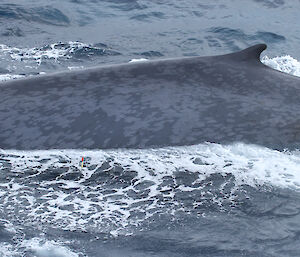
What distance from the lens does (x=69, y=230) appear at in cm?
445

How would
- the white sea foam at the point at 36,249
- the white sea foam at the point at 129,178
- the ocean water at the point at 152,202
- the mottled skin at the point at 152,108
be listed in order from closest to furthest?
the white sea foam at the point at 36,249 → the ocean water at the point at 152,202 → the white sea foam at the point at 129,178 → the mottled skin at the point at 152,108

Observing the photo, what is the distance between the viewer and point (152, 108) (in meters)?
5.48

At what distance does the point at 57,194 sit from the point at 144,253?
112 cm

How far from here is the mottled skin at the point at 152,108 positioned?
17.6 ft

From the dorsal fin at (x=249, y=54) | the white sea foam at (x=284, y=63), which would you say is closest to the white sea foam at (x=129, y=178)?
the dorsal fin at (x=249, y=54)

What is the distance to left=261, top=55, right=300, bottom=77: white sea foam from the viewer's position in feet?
34.6

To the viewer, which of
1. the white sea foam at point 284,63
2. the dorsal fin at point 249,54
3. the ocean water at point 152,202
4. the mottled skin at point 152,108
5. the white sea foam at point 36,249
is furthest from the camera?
the white sea foam at point 284,63

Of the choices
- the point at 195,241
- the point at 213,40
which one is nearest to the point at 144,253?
the point at 195,241

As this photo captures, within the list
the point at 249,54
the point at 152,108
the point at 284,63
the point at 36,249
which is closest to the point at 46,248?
the point at 36,249

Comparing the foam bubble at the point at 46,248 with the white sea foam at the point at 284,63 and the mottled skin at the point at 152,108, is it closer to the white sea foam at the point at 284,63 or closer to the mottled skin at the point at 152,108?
the mottled skin at the point at 152,108

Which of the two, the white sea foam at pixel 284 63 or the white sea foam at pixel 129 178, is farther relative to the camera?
the white sea foam at pixel 284 63

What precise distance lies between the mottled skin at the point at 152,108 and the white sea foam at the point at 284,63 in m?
4.77

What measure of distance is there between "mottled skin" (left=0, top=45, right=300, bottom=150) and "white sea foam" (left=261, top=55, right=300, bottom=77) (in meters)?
4.77

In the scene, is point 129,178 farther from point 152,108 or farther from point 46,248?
point 46,248
